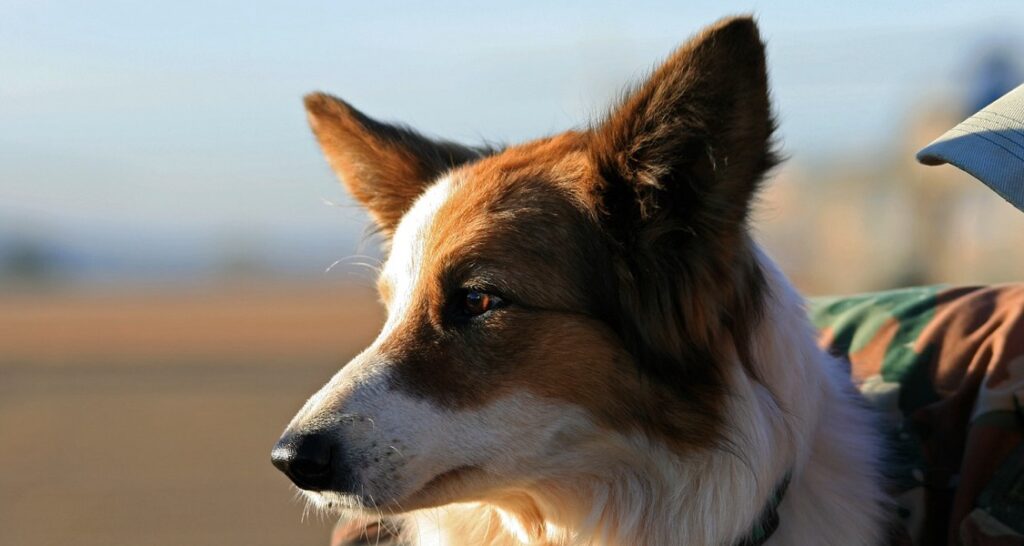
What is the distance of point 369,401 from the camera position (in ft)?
11.3

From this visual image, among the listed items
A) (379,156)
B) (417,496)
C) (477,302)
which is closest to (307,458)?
(417,496)

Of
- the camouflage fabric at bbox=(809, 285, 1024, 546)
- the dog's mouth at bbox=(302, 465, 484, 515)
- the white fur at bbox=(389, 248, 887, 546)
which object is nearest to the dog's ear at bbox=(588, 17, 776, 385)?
the white fur at bbox=(389, 248, 887, 546)

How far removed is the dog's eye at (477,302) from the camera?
3576 millimetres

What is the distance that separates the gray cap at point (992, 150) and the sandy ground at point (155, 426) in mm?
2137

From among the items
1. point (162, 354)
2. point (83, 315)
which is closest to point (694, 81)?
point (162, 354)

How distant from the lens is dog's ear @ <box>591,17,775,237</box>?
3.14 meters

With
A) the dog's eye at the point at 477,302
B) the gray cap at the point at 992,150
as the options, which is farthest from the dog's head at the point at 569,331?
the gray cap at the point at 992,150

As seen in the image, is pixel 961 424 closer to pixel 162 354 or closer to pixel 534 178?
pixel 534 178

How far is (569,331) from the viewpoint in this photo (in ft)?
11.6

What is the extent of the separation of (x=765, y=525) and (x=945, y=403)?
2.54ft

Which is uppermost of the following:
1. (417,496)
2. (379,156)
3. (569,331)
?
(379,156)

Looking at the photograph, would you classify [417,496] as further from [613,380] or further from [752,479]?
[752,479]

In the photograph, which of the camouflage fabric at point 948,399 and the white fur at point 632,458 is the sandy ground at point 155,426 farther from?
the camouflage fabric at point 948,399

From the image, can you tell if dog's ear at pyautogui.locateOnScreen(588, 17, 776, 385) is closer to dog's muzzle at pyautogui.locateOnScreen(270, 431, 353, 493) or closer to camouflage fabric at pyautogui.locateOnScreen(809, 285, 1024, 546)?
camouflage fabric at pyautogui.locateOnScreen(809, 285, 1024, 546)
